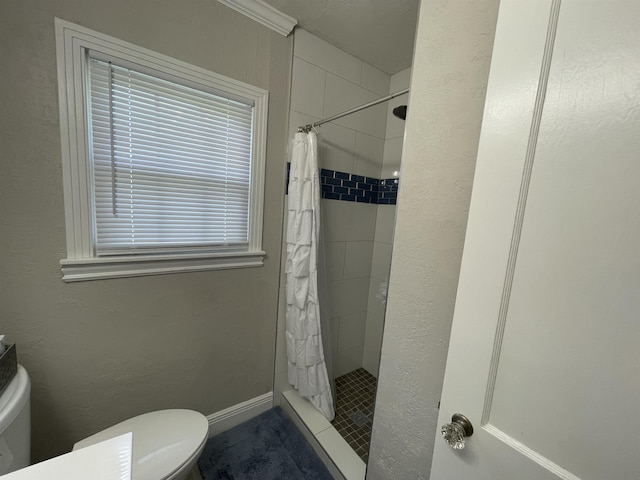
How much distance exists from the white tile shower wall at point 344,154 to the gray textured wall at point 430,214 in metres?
0.91

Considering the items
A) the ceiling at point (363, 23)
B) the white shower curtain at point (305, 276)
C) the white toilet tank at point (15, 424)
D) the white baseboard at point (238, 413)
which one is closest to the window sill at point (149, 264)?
the white shower curtain at point (305, 276)

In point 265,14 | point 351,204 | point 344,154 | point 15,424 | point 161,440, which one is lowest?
point 161,440

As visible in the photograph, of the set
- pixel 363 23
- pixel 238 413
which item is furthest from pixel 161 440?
pixel 363 23

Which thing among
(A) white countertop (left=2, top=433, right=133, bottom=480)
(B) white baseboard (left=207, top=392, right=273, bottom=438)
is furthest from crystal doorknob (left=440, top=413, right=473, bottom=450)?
(B) white baseboard (left=207, top=392, right=273, bottom=438)

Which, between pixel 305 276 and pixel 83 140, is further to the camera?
pixel 305 276

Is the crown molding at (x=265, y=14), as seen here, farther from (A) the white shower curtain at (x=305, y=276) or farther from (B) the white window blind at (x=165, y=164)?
(A) the white shower curtain at (x=305, y=276)

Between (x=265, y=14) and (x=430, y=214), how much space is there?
4.47ft

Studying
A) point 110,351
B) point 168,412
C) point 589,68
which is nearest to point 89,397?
point 110,351

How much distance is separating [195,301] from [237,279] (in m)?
0.24

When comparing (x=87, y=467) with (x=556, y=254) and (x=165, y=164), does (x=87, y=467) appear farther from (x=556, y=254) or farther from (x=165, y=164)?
(x=165, y=164)

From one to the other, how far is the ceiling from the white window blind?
582 mm

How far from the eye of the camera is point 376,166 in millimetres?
1951

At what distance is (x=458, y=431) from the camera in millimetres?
574

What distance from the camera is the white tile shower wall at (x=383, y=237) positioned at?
187 cm
